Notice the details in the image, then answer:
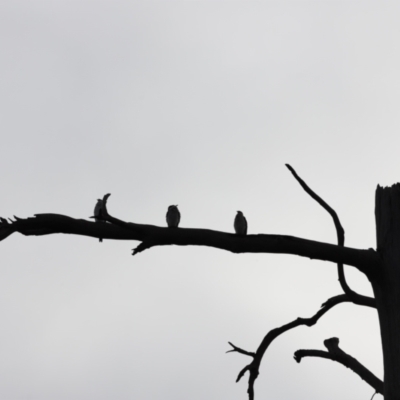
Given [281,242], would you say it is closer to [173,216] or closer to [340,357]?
[340,357]

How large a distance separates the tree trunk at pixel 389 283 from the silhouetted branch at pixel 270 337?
829 millimetres

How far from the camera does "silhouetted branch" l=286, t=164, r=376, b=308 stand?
5402 mm

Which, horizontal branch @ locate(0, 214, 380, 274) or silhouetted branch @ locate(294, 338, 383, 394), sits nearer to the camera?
horizontal branch @ locate(0, 214, 380, 274)

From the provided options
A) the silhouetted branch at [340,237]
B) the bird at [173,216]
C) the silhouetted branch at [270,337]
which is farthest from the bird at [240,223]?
the silhouetted branch at [340,237]

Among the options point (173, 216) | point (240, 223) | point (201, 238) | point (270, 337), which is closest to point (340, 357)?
point (270, 337)

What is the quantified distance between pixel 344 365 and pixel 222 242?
88.4 inches

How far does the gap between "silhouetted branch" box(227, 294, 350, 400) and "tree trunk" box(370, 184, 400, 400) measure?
2.72ft

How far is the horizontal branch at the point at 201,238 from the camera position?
512cm

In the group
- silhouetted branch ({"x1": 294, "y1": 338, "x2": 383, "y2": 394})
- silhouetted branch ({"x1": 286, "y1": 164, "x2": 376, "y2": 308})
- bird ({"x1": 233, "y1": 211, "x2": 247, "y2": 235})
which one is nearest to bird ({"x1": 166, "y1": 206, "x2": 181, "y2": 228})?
bird ({"x1": 233, "y1": 211, "x2": 247, "y2": 235})

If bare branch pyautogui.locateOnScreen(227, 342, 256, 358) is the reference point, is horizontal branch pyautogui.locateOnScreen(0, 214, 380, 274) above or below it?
above

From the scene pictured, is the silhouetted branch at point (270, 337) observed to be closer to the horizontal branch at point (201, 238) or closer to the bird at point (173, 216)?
the horizontal branch at point (201, 238)

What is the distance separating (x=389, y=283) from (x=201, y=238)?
169 centimetres

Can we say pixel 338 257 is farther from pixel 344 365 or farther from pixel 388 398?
pixel 344 365

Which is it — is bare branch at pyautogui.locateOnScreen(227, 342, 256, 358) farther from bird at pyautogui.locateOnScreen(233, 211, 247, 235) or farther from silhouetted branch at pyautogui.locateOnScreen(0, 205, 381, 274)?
bird at pyautogui.locateOnScreen(233, 211, 247, 235)
